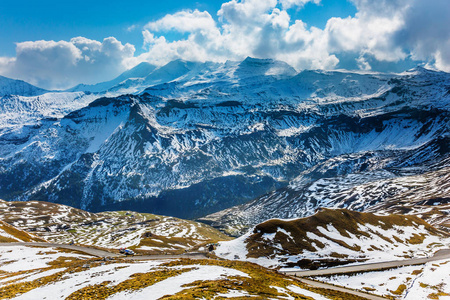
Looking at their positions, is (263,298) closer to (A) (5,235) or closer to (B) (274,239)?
(B) (274,239)

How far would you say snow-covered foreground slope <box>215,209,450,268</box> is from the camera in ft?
309

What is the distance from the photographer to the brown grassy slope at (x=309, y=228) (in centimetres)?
9875

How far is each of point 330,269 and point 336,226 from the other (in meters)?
29.4

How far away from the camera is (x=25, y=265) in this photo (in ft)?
245

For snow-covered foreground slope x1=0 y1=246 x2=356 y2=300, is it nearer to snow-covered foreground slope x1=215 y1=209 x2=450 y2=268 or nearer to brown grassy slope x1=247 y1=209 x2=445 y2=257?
snow-covered foreground slope x1=215 y1=209 x2=450 y2=268

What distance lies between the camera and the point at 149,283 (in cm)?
4631

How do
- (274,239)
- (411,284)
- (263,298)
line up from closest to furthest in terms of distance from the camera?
1. (263,298)
2. (411,284)
3. (274,239)

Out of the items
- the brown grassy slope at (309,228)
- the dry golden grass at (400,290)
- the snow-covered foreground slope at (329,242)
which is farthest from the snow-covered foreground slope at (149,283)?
the brown grassy slope at (309,228)

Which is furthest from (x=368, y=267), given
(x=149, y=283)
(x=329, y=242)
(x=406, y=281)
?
(x=149, y=283)

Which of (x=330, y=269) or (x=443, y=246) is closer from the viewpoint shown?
(x=330, y=269)

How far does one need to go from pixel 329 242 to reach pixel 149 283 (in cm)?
7591

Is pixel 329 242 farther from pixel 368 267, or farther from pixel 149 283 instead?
pixel 149 283

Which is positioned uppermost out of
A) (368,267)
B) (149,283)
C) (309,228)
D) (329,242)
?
(149,283)

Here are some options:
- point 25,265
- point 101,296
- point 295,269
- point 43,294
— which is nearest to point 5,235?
point 25,265
